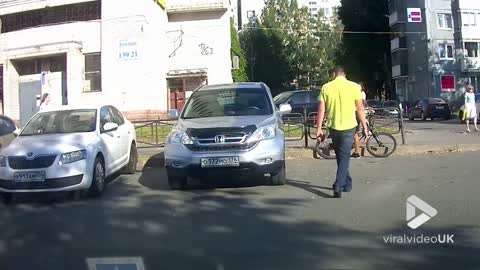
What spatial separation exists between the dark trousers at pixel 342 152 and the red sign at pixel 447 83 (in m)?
45.7

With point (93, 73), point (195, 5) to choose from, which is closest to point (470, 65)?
point (195, 5)

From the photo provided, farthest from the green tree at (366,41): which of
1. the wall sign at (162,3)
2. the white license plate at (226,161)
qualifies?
the white license plate at (226,161)

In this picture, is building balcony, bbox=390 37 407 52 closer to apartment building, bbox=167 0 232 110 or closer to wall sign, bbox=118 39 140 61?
apartment building, bbox=167 0 232 110

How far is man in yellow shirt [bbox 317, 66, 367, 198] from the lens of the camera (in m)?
8.02

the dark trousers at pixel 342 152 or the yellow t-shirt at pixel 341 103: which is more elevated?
the yellow t-shirt at pixel 341 103

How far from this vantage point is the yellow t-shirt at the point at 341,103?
8.08m

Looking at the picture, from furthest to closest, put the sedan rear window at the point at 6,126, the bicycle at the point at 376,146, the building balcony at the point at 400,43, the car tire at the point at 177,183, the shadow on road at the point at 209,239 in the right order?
the building balcony at the point at 400,43 < the bicycle at the point at 376,146 < the sedan rear window at the point at 6,126 < the car tire at the point at 177,183 < the shadow on road at the point at 209,239

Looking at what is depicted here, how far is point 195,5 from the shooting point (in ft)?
107

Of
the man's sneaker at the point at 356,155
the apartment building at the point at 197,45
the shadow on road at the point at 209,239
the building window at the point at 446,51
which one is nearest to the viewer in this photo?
the shadow on road at the point at 209,239

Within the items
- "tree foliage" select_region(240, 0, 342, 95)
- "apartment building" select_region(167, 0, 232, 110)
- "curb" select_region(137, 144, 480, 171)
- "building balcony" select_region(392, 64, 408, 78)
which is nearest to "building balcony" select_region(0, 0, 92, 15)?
"apartment building" select_region(167, 0, 232, 110)

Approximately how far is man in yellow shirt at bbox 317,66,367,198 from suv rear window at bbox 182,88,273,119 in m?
1.59

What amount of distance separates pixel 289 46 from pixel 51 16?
39.4 metres

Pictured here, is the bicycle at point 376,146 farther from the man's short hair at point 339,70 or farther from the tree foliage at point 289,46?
the tree foliage at point 289,46

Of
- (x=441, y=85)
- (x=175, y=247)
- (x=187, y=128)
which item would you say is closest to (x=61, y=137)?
(x=187, y=128)
